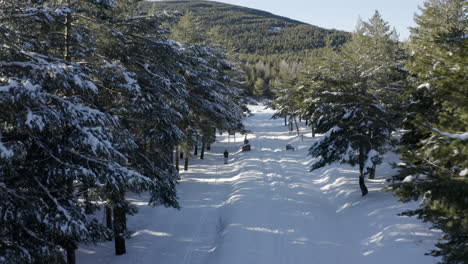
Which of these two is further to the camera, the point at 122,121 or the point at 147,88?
the point at 122,121

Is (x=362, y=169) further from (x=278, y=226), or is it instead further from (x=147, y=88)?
(x=147, y=88)

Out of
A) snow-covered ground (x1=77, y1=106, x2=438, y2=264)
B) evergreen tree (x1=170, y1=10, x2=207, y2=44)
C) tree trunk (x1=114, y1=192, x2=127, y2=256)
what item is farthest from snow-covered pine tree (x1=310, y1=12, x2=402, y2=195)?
evergreen tree (x1=170, y1=10, x2=207, y2=44)

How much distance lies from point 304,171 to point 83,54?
743 inches

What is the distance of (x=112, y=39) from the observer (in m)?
11.5

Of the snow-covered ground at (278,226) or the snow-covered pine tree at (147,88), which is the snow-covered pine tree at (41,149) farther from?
the snow-covered ground at (278,226)

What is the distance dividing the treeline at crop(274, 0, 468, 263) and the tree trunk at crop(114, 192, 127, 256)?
9059 mm

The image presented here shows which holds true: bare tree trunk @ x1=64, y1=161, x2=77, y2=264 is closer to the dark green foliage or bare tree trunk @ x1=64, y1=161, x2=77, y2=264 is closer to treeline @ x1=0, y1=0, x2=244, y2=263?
treeline @ x1=0, y1=0, x2=244, y2=263

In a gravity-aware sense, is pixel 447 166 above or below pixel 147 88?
below

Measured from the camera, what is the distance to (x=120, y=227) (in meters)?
11.1

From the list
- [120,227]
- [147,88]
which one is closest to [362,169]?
[147,88]

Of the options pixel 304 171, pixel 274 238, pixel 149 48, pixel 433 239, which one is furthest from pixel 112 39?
pixel 304 171

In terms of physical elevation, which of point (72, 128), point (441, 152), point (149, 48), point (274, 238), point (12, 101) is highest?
point (149, 48)

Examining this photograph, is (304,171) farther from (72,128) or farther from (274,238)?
(72,128)

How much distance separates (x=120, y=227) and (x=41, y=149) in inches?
189
